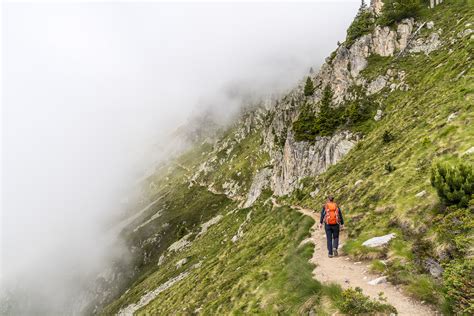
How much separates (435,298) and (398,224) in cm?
667

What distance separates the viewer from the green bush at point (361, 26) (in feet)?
242

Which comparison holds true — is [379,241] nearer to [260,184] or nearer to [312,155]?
[312,155]

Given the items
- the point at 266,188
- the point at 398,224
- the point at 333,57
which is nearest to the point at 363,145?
the point at 398,224

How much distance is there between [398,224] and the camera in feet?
49.7

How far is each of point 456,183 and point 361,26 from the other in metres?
76.5

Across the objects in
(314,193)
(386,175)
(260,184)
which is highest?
(386,175)

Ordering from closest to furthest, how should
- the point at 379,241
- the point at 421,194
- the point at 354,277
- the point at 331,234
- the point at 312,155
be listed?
the point at 354,277 < the point at 379,241 < the point at 421,194 < the point at 331,234 < the point at 312,155

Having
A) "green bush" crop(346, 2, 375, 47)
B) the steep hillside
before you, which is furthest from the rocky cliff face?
"green bush" crop(346, 2, 375, 47)

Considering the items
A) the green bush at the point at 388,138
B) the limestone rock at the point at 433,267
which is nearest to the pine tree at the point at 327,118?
the green bush at the point at 388,138

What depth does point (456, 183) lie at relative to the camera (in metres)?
12.1

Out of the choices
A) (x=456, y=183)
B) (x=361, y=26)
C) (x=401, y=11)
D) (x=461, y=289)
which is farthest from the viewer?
(x=361, y=26)

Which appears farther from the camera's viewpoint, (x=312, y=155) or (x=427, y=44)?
(x=312, y=155)

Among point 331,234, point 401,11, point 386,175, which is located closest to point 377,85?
point 401,11

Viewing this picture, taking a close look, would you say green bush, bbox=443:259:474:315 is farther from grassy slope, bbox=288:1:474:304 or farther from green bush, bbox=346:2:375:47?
green bush, bbox=346:2:375:47
